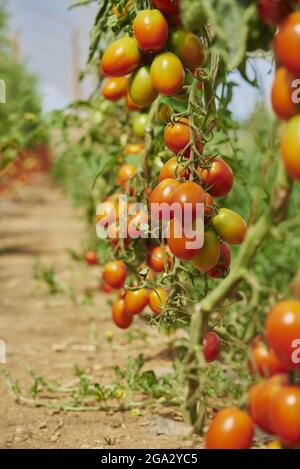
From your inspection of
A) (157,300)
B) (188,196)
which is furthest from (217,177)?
(157,300)

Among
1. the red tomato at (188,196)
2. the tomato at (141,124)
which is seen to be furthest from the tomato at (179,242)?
the tomato at (141,124)

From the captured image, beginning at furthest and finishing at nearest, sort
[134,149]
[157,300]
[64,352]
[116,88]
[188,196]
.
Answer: [64,352], [134,149], [116,88], [157,300], [188,196]

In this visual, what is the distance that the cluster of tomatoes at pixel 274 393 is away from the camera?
2.64 ft

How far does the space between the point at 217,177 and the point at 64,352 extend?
194cm

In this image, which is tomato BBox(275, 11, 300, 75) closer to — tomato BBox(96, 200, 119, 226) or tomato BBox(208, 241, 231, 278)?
tomato BBox(208, 241, 231, 278)

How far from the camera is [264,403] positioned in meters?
0.84

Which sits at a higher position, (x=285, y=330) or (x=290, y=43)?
(x=290, y=43)

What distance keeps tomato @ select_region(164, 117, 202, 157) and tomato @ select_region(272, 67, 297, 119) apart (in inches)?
16.8

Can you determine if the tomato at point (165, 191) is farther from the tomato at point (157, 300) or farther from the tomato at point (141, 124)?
the tomato at point (141, 124)

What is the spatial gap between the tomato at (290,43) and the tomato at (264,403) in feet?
1.24

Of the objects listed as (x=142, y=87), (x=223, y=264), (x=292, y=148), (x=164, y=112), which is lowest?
(x=223, y=264)

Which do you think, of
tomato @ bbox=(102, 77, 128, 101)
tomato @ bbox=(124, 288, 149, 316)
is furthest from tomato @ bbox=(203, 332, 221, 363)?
tomato @ bbox=(102, 77, 128, 101)

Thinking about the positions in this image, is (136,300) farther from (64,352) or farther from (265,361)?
(64,352)
